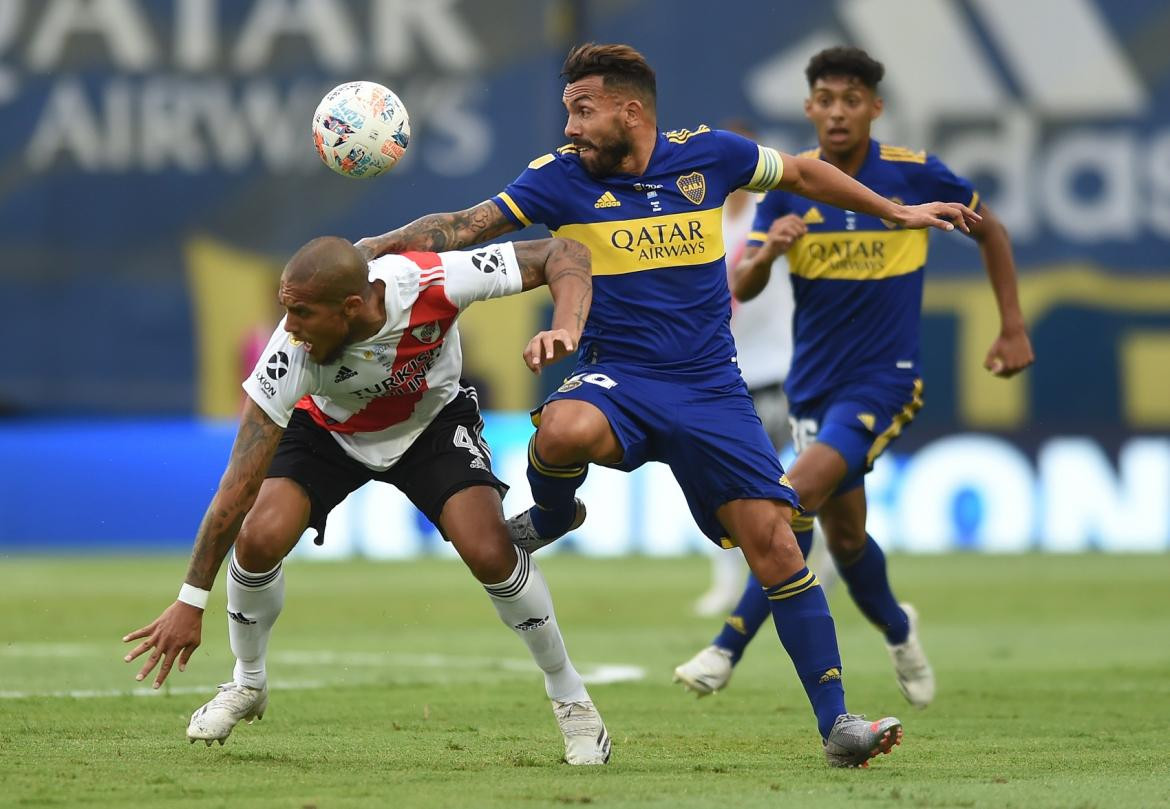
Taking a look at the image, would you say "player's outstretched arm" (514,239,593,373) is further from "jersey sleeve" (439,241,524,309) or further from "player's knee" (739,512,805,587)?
"player's knee" (739,512,805,587)

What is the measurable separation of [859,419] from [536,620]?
228 centimetres

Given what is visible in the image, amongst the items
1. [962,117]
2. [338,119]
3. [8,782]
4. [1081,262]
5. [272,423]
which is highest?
[338,119]

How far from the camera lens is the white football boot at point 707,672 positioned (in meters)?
8.16

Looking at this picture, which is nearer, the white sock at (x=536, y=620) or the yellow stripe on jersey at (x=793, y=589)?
the yellow stripe on jersey at (x=793, y=589)

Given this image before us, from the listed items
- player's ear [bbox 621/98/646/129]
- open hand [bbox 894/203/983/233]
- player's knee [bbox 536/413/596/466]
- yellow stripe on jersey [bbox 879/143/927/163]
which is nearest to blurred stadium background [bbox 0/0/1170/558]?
yellow stripe on jersey [bbox 879/143/927/163]

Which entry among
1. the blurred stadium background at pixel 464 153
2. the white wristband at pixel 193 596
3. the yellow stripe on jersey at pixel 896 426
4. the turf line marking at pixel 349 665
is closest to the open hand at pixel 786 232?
the yellow stripe on jersey at pixel 896 426

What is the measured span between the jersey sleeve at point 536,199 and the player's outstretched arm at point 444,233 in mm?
35

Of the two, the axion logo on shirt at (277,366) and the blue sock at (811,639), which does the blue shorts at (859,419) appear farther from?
the axion logo on shirt at (277,366)

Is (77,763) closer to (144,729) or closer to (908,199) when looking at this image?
(144,729)

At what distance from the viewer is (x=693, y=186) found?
681 cm

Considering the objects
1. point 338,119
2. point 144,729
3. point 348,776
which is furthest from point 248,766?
point 338,119

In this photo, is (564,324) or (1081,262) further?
(1081,262)

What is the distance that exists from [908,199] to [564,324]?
2.86 m

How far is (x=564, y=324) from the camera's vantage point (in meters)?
6.22
